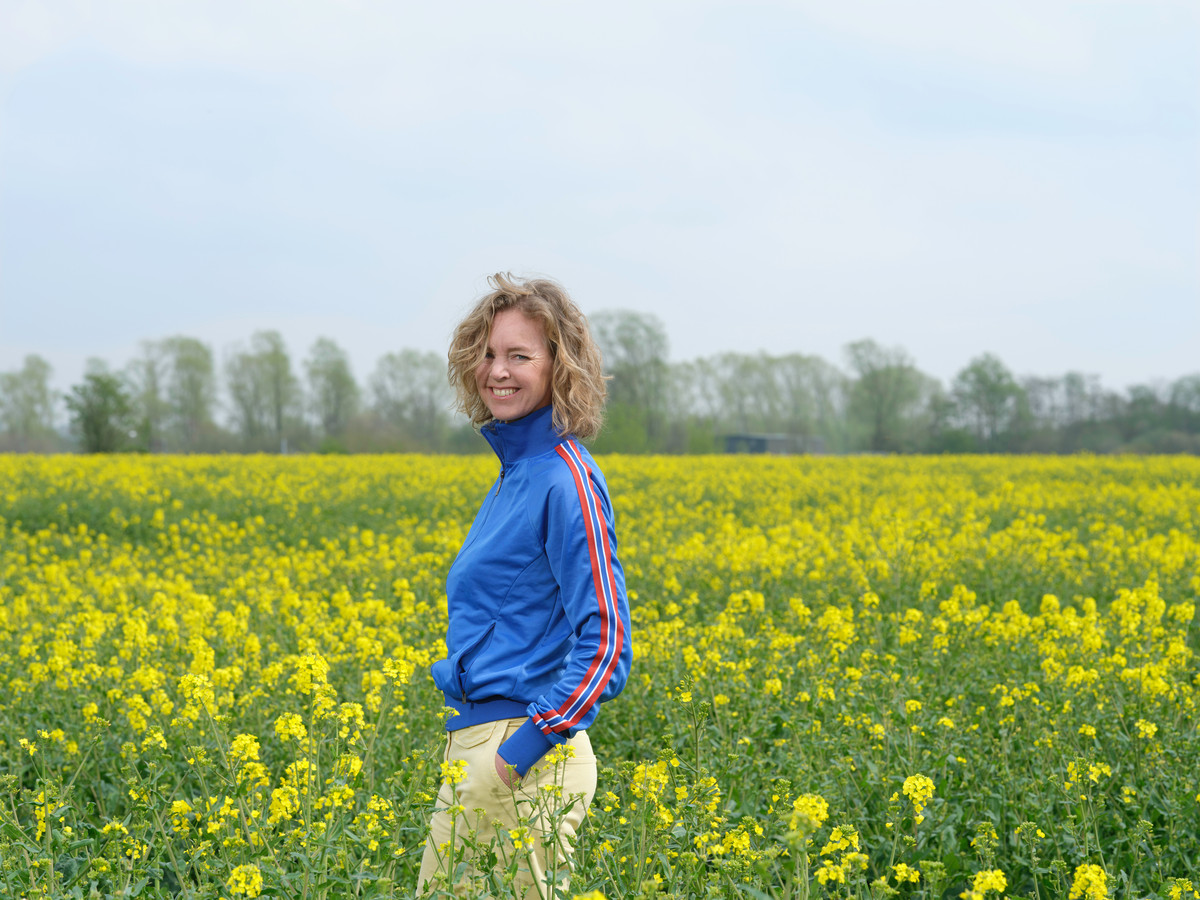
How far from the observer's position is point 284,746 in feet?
13.1

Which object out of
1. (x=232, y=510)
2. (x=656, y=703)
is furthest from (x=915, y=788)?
(x=232, y=510)

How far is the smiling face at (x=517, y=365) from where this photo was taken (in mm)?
2299

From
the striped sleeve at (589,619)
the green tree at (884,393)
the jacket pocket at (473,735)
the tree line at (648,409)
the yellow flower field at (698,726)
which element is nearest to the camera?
the striped sleeve at (589,619)

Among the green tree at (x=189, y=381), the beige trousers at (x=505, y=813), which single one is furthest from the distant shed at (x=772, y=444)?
the beige trousers at (x=505, y=813)

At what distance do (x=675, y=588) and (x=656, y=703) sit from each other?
104 inches

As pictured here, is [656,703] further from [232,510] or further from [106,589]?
[232,510]

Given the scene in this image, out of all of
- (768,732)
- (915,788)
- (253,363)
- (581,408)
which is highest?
(253,363)

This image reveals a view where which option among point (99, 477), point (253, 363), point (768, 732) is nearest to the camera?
point (768, 732)

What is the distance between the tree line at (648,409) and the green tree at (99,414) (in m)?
7.08

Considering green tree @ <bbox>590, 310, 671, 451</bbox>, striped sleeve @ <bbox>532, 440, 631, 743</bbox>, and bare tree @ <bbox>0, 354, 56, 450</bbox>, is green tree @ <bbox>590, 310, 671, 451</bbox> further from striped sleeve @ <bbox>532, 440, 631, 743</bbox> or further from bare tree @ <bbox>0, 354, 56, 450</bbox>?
striped sleeve @ <bbox>532, 440, 631, 743</bbox>

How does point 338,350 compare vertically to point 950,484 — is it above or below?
above

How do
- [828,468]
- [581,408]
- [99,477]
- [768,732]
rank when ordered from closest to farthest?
[581,408], [768,732], [99,477], [828,468]

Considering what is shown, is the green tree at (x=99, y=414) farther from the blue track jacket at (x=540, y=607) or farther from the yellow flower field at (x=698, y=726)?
the blue track jacket at (x=540, y=607)

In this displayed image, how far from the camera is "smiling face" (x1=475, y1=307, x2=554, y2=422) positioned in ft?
7.54
